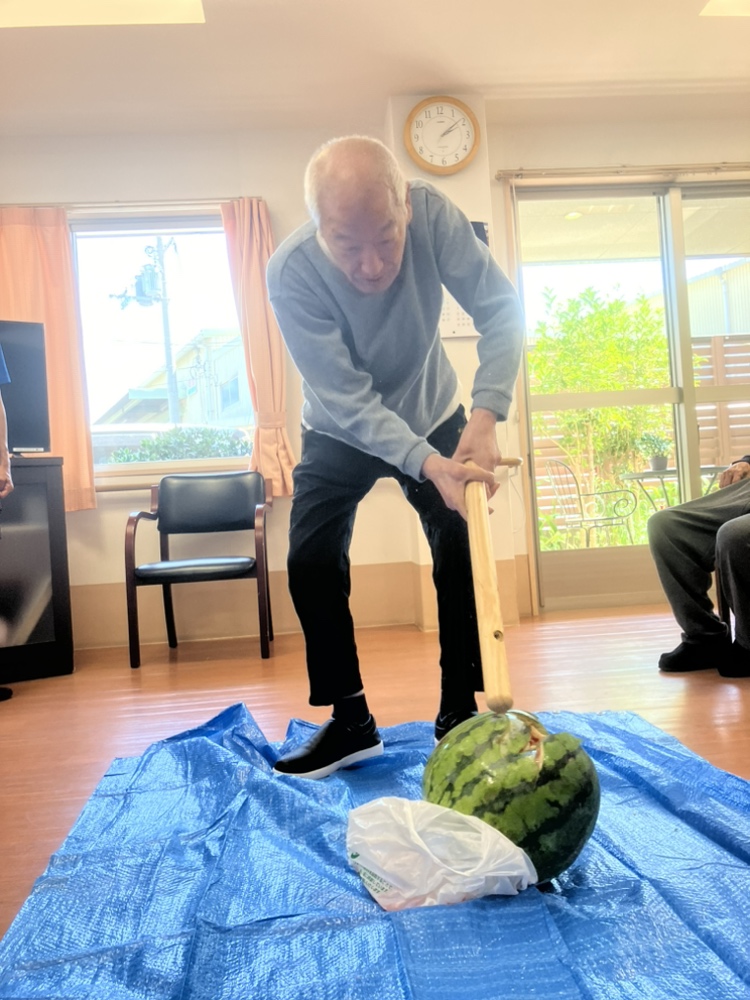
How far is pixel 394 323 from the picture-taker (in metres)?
1.73

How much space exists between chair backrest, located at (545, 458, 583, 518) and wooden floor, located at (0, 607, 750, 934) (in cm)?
73

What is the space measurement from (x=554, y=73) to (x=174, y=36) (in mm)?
1722

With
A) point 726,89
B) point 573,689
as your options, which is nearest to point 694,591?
point 573,689

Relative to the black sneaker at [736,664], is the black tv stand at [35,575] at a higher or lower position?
higher

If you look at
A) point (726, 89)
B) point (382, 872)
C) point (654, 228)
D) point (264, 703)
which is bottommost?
point (264, 703)

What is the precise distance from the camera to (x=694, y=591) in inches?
108

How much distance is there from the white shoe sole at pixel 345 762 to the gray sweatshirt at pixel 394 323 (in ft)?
2.27

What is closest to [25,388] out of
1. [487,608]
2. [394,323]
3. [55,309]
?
[55,309]

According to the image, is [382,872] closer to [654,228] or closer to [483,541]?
[483,541]

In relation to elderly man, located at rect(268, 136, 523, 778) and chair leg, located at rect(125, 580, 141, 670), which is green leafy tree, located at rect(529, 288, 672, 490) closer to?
chair leg, located at rect(125, 580, 141, 670)

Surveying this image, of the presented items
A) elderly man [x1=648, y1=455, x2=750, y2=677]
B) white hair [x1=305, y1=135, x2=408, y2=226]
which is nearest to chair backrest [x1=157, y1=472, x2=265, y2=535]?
elderly man [x1=648, y1=455, x2=750, y2=677]

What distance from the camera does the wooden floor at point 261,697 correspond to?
1.80 m

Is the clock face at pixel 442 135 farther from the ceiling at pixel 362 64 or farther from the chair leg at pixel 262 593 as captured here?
the chair leg at pixel 262 593

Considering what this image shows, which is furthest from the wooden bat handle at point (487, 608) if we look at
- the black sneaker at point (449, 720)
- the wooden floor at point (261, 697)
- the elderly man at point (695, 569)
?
the elderly man at point (695, 569)
